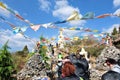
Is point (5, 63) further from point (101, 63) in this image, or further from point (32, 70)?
point (101, 63)

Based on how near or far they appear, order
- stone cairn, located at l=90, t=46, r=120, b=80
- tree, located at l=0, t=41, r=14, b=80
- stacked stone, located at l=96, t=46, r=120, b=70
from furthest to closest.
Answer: stacked stone, located at l=96, t=46, r=120, b=70 < stone cairn, located at l=90, t=46, r=120, b=80 < tree, located at l=0, t=41, r=14, b=80

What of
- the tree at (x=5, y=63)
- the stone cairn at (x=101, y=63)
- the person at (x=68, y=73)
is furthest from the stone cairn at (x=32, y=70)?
the person at (x=68, y=73)

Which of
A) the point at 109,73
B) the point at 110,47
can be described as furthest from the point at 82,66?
the point at 110,47

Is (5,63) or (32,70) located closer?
(5,63)

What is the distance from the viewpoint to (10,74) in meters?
11.8

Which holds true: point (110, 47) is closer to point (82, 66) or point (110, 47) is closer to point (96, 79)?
point (96, 79)

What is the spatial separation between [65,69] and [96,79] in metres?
8.50

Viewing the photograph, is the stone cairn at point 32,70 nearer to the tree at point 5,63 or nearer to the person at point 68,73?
the tree at point 5,63

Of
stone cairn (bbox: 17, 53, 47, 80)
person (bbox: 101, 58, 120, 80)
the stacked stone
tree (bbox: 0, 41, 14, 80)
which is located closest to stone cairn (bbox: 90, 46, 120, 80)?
the stacked stone

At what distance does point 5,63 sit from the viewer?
11.6 metres

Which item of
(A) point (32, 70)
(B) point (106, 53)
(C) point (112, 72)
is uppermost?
(B) point (106, 53)

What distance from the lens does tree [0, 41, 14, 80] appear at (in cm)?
1152

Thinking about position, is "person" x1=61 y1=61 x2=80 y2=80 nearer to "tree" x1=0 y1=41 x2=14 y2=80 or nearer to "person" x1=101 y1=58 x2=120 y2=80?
"person" x1=101 y1=58 x2=120 y2=80

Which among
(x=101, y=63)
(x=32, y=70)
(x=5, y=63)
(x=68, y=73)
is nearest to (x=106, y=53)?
(x=101, y=63)
